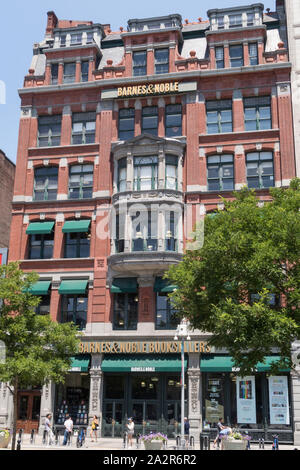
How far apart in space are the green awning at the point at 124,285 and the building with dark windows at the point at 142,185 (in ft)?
0.31

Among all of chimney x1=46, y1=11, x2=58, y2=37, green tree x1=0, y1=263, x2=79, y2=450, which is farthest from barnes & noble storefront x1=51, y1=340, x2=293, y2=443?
chimney x1=46, y1=11, x2=58, y2=37

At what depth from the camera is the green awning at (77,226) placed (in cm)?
3662

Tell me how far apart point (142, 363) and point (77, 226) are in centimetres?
Answer: 1053

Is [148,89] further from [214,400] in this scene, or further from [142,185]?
[214,400]

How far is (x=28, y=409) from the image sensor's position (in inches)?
1391

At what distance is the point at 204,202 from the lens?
36.3 metres

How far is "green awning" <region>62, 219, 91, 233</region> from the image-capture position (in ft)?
120

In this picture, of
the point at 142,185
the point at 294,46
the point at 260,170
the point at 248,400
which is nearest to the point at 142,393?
the point at 248,400

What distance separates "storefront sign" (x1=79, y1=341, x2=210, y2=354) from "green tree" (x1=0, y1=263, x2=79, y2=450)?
7176 millimetres

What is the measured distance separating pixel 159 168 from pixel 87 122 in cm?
773

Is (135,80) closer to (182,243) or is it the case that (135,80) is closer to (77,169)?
(77,169)

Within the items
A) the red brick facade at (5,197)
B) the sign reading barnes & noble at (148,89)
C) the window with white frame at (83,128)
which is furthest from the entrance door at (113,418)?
the sign reading barnes & noble at (148,89)

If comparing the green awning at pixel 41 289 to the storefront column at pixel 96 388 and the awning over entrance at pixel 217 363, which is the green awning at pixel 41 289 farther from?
the awning over entrance at pixel 217 363

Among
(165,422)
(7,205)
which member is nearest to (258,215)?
(165,422)
